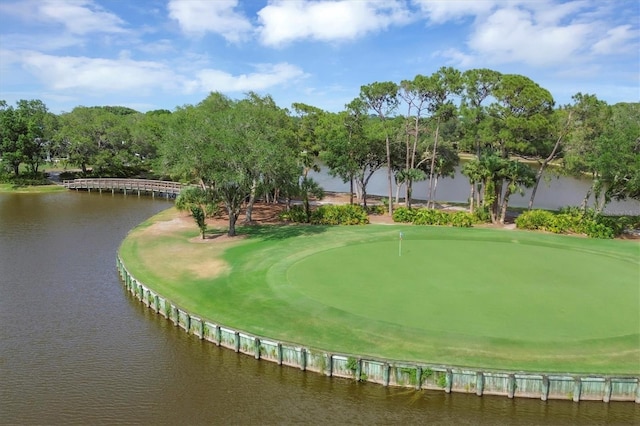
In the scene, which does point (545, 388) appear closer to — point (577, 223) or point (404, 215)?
point (577, 223)

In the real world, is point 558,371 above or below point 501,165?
below

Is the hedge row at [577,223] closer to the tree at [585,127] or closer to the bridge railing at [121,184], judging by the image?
the tree at [585,127]

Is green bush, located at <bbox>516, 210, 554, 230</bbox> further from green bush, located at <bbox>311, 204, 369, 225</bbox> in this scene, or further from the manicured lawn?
the manicured lawn

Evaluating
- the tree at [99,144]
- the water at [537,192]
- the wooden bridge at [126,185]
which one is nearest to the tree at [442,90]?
the water at [537,192]

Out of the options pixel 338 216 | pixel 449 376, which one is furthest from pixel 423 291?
pixel 338 216

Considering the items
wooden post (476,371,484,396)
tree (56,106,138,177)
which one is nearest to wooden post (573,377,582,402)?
wooden post (476,371,484,396)

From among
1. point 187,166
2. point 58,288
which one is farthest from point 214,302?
point 187,166

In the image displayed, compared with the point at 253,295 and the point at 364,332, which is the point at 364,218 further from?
the point at 364,332
